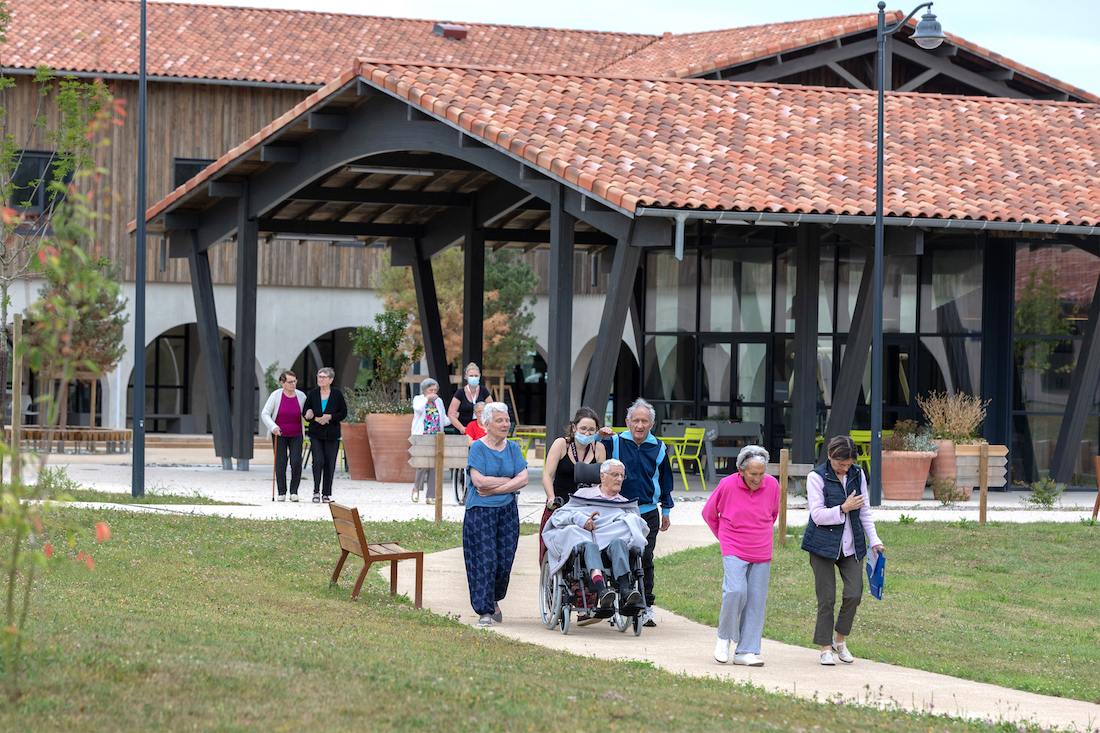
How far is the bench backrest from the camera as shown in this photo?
9469 millimetres

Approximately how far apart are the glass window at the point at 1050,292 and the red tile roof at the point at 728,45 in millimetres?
6267

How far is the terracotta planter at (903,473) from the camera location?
18.4 metres

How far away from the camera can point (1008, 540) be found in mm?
14148

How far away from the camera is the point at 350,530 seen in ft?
32.1

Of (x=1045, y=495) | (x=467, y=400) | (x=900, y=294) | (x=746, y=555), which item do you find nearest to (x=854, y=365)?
(x=1045, y=495)

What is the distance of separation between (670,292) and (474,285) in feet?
11.0

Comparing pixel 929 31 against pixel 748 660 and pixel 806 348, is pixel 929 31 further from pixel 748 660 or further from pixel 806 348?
pixel 748 660

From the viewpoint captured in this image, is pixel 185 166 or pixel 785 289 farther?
pixel 185 166

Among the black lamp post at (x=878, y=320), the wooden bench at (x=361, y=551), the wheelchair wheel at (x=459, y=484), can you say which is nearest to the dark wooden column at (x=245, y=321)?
the wheelchair wheel at (x=459, y=484)

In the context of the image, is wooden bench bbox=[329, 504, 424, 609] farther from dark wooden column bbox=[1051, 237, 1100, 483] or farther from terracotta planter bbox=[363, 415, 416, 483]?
dark wooden column bbox=[1051, 237, 1100, 483]

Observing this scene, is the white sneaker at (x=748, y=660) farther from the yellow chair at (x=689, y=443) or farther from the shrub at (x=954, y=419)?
the shrub at (x=954, y=419)

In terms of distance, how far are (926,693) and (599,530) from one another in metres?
2.40

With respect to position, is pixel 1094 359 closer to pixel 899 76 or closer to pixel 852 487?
pixel 899 76

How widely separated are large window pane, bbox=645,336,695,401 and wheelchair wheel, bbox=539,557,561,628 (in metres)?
13.3
